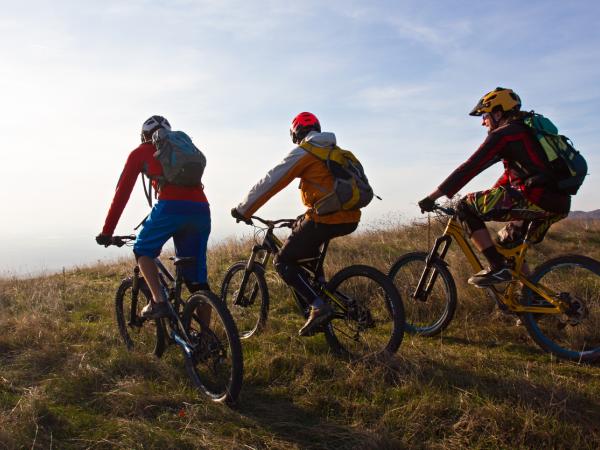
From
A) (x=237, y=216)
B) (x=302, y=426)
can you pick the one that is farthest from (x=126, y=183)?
(x=302, y=426)

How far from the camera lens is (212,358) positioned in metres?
4.23

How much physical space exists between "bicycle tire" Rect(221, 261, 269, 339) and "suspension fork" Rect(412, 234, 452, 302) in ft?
5.67

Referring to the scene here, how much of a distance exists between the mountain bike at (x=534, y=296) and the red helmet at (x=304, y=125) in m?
1.66

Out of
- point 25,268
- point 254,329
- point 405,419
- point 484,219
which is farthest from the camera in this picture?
point 25,268

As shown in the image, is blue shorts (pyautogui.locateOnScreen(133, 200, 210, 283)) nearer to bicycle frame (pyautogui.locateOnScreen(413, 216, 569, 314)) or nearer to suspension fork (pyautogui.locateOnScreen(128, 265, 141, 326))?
suspension fork (pyautogui.locateOnScreen(128, 265, 141, 326))

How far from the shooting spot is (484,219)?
520 cm

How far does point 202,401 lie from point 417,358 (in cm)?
190

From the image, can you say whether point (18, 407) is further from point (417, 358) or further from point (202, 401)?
point (417, 358)

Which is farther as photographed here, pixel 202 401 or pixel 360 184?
pixel 360 184

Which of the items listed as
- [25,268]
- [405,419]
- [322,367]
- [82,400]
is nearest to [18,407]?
[82,400]

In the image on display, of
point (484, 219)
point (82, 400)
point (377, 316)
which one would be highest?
point (484, 219)

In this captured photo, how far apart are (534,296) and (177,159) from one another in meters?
3.55

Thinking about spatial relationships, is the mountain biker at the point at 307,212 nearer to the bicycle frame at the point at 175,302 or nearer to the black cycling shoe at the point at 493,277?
the bicycle frame at the point at 175,302

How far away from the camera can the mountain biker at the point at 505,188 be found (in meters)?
4.83
